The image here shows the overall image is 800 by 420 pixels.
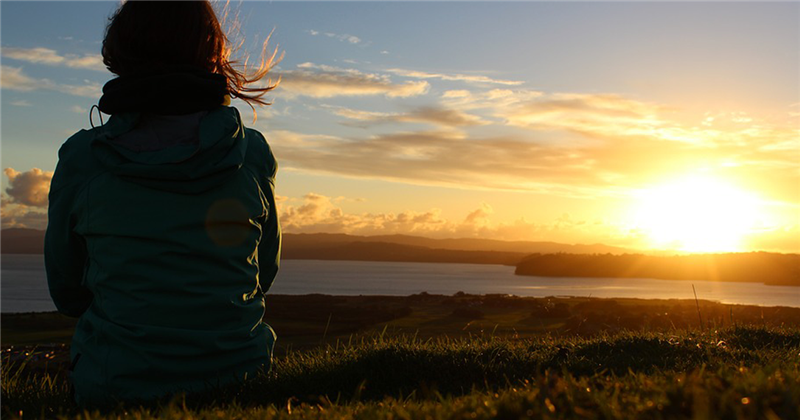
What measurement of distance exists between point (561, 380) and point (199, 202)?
2.09 m

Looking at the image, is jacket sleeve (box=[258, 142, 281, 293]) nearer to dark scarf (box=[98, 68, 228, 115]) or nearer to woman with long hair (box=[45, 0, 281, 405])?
woman with long hair (box=[45, 0, 281, 405])

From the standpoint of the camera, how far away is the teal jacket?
321cm

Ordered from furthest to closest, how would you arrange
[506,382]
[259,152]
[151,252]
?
1. [506,382]
2. [259,152]
3. [151,252]

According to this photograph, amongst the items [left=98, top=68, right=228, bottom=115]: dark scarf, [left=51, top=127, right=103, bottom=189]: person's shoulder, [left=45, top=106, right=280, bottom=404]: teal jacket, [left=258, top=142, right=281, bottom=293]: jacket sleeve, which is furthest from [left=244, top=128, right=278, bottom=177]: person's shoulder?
[left=51, top=127, right=103, bottom=189]: person's shoulder

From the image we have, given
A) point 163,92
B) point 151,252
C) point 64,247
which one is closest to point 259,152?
point 163,92

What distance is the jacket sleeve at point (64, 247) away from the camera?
10.8 ft

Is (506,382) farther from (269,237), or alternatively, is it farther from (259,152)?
(259,152)

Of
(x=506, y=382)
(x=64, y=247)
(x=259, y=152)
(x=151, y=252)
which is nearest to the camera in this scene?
(x=151, y=252)

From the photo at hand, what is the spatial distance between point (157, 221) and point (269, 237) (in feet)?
2.58

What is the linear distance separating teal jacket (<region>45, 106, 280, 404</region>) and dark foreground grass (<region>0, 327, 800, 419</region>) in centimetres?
22

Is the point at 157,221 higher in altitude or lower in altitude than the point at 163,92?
lower

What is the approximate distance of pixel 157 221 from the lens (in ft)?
10.6

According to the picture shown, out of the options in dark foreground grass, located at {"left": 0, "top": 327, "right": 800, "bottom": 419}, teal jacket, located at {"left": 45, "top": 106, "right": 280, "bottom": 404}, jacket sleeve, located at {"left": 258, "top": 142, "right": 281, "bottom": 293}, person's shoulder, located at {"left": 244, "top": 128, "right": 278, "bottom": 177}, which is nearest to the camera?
dark foreground grass, located at {"left": 0, "top": 327, "right": 800, "bottom": 419}

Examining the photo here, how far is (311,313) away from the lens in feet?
126
